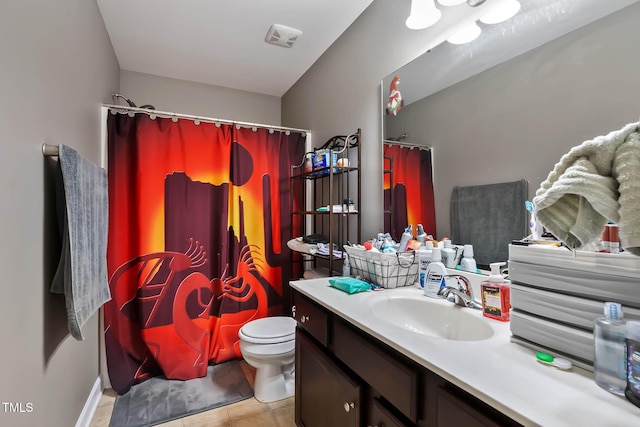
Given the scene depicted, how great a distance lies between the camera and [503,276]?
1000 millimetres

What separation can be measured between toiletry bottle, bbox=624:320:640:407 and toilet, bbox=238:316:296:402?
1510mm

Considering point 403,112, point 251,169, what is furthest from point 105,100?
point 403,112

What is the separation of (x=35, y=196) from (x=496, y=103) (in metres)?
1.72

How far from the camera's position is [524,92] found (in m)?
1.03

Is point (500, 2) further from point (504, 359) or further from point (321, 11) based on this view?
point (504, 359)

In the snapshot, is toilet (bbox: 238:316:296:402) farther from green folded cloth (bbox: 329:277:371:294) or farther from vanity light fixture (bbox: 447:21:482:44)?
vanity light fixture (bbox: 447:21:482:44)

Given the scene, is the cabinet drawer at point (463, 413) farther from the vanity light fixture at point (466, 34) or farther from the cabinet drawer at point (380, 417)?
the vanity light fixture at point (466, 34)

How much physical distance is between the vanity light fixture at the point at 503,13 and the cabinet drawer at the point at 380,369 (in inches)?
49.8

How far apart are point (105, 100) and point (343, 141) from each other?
1667 millimetres

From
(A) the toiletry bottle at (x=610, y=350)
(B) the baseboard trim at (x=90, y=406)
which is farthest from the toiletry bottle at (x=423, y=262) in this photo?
(B) the baseboard trim at (x=90, y=406)

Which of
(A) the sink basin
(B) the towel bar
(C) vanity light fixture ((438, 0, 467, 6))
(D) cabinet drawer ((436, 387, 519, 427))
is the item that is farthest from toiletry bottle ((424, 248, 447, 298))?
(B) the towel bar

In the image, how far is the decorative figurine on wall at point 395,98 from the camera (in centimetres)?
154

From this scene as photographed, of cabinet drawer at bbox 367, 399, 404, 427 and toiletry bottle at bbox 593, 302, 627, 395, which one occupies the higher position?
toiletry bottle at bbox 593, 302, 627, 395

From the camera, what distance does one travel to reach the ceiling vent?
1.98 meters
